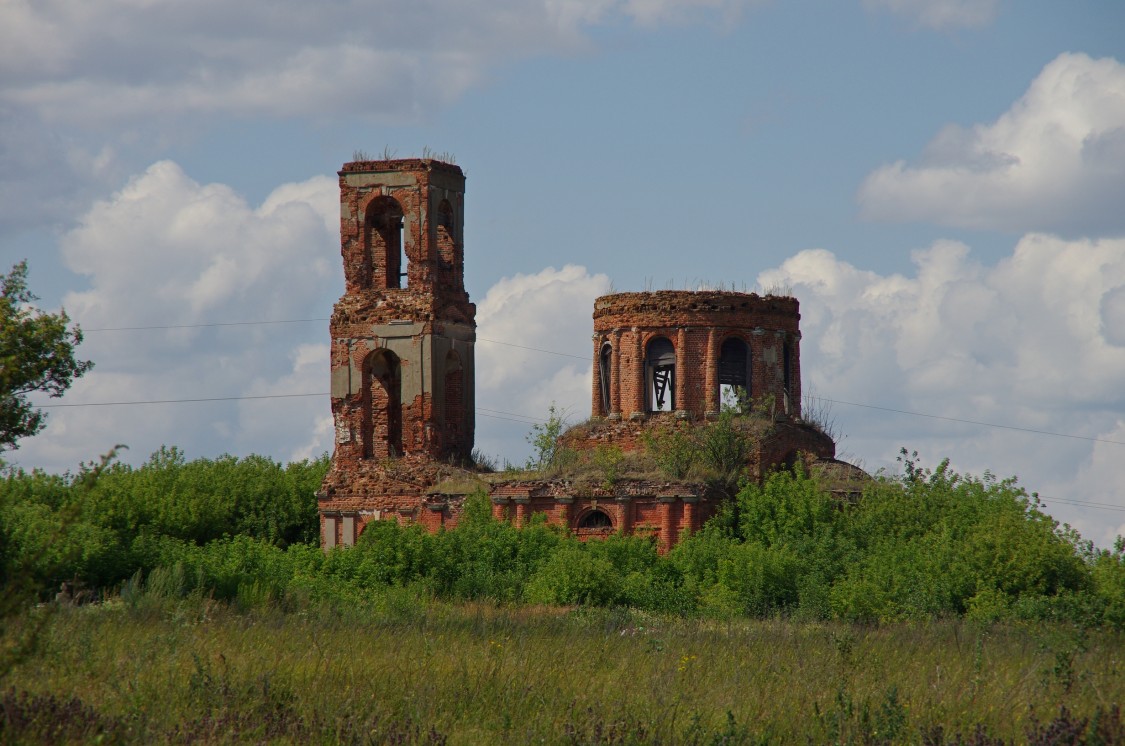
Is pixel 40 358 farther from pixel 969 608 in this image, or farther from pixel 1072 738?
pixel 1072 738

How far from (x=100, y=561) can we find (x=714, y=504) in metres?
11.8

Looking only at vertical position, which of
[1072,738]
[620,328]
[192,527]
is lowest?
[1072,738]

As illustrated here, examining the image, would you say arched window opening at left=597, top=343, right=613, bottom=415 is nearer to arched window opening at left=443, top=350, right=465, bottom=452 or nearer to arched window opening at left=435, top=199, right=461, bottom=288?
arched window opening at left=443, top=350, right=465, bottom=452

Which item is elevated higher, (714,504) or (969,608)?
(714,504)

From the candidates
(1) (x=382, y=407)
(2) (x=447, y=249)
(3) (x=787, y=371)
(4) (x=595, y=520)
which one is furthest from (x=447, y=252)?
(3) (x=787, y=371)

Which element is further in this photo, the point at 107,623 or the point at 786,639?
the point at 786,639

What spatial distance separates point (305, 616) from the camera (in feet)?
51.4

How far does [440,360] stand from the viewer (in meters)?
33.1

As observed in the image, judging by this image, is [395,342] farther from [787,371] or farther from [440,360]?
[787,371]

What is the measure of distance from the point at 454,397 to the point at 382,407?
166cm

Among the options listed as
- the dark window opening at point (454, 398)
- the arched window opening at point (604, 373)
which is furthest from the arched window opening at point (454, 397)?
the arched window opening at point (604, 373)

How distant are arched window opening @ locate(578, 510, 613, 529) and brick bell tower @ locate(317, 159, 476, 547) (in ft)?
13.7

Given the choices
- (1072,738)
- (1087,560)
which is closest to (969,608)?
(1087,560)

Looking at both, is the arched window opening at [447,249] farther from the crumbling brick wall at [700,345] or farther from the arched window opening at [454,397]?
the crumbling brick wall at [700,345]
